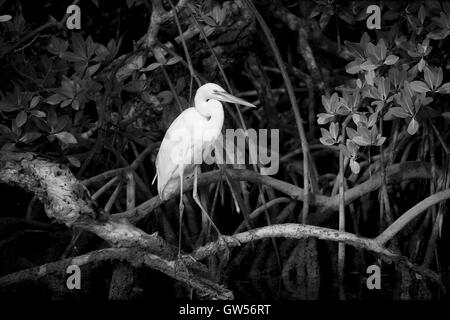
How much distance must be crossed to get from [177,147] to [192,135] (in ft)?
0.38

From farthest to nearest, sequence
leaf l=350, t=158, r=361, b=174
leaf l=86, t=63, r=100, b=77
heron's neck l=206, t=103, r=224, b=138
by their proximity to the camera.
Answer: leaf l=86, t=63, r=100, b=77 < heron's neck l=206, t=103, r=224, b=138 < leaf l=350, t=158, r=361, b=174

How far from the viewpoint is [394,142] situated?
5.45 metres

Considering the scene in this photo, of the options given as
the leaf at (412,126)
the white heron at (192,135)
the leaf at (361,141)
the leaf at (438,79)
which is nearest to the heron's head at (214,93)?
the white heron at (192,135)

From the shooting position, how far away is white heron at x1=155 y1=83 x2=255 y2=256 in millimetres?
A: 4387

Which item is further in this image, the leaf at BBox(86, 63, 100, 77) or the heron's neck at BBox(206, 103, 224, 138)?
the leaf at BBox(86, 63, 100, 77)

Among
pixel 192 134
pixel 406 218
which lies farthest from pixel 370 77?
pixel 192 134

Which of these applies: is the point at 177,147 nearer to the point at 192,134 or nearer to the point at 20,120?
the point at 192,134

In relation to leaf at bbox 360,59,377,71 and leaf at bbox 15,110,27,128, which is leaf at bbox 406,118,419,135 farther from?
leaf at bbox 15,110,27,128

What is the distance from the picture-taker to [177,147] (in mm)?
4582

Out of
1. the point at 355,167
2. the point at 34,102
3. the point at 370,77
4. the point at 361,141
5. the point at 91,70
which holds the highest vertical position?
the point at 91,70

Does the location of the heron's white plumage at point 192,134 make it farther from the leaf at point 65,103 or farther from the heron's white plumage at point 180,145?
the leaf at point 65,103

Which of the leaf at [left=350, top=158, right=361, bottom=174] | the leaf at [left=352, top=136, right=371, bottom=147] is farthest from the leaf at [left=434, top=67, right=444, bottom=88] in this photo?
the leaf at [left=350, top=158, right=361, bottom=174]

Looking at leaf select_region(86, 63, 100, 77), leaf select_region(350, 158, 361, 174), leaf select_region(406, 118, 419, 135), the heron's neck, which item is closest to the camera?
leaf select_region(406, 118, 419, 135)
